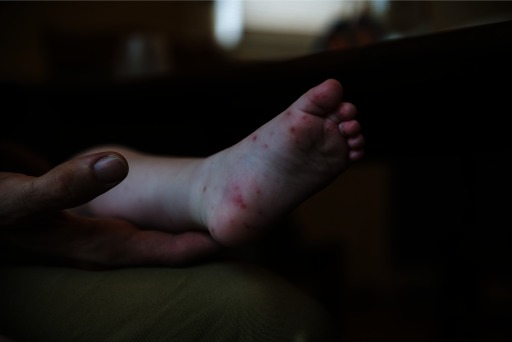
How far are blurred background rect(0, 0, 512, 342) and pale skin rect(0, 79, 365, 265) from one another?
10.6 inches

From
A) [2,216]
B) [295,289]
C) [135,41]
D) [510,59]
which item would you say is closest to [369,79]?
[510,59]

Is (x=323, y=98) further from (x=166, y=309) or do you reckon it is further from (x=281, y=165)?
(x=166, y=309)

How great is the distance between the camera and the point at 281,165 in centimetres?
46

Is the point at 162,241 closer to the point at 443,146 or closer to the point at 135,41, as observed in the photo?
the point at 443,146

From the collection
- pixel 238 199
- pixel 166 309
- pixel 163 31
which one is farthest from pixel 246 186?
pixel 163 31

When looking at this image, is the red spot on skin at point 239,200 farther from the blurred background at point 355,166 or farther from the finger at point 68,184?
the blurred background at point 355,166

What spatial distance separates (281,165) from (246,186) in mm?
40

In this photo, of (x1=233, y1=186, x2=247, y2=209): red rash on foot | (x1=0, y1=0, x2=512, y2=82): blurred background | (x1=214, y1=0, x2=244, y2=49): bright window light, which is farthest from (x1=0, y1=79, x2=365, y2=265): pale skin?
(x1=214, y1=0, x2=244, y2=49): bright window light

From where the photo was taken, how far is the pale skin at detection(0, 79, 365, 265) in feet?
1.44

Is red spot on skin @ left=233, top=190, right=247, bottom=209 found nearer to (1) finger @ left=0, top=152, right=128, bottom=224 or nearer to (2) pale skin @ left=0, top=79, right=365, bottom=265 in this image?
(2) pale skin @ left=0, top=79, right=365, bottom=265

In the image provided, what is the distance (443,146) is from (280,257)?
0.67 meters

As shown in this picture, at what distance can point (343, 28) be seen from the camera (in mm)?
1445

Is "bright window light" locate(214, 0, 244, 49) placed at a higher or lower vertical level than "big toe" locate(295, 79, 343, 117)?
lower

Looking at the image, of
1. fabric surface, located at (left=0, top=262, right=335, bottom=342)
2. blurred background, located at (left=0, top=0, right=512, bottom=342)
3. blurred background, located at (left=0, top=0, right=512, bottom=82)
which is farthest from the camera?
blurred background, located at (left=0, top=0, right=512, bottom=82)
